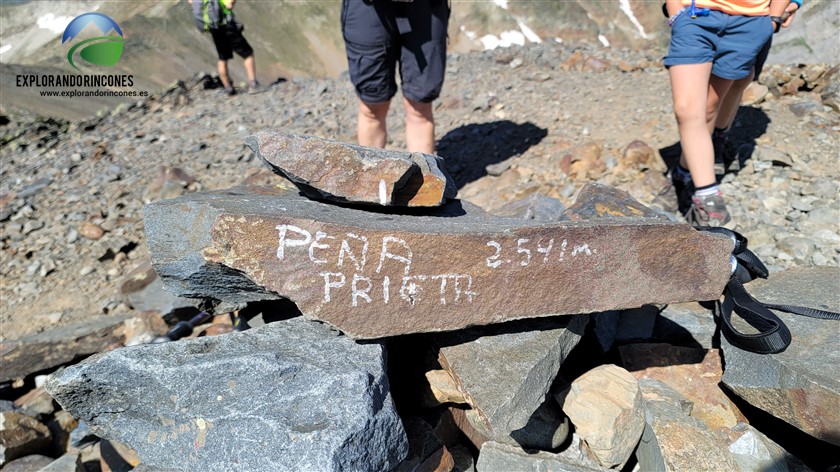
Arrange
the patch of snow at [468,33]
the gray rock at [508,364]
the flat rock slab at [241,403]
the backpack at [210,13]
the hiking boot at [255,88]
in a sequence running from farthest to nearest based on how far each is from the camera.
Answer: the patch of snow at [468,33], the hiking boot at [255,88], the backpack at [210,13], the gray rock at [508,364], the flat rock slab at [241,403]

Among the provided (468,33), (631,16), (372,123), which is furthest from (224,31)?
(631,16)

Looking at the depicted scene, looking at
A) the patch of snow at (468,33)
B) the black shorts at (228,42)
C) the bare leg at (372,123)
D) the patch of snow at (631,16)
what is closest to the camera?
the bare leg at (372,123)

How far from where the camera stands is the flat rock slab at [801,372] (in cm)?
Answer: 191

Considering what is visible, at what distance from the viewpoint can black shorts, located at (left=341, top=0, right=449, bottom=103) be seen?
335 centimetres

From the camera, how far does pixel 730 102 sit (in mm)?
3748

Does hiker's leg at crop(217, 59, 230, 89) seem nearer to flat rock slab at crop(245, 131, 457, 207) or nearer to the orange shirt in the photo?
flat rock slab at crop(245, 131, 457, 207)

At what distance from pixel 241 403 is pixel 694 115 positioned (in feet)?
10.1

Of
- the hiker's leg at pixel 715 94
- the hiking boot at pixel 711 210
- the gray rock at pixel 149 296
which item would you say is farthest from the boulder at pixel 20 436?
the hiker's leg at pixel 715 94

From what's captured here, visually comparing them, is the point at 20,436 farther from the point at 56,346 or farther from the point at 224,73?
the point at 224,73

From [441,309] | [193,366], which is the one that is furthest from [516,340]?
[193,366]

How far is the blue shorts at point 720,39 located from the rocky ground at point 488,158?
97 centimetres

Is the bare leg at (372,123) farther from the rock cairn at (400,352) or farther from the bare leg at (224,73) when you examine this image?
the bare leg at (224,73)

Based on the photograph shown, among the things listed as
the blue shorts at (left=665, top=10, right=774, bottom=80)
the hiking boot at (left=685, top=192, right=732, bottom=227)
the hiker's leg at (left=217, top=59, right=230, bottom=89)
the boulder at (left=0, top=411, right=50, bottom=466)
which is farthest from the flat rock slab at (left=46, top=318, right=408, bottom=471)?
the hiker's leg at (left=217, top=59, right=230, bottom=89)

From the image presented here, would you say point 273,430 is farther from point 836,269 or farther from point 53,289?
point 53,289
